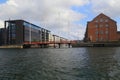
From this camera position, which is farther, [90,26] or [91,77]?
[90,26]

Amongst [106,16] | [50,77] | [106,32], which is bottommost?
[50,77]

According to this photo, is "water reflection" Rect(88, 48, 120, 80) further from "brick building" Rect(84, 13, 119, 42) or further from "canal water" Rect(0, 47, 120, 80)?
"brick building" Rect(84, 13, 119, 42)

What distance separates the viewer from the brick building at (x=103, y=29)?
14662 centimetres

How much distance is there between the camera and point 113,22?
147000 millimetres

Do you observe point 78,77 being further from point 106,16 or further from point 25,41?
point 25,41

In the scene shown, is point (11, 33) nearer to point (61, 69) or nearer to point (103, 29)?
point (103, 29)

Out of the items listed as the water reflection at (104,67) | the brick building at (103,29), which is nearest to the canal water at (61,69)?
the water reflection at (104,67)

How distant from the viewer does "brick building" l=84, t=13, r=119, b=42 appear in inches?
5773

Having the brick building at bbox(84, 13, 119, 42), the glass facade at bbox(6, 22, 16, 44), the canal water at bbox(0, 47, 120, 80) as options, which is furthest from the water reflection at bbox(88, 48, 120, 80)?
the glass facade at bbox(6, 22, 16, 44)

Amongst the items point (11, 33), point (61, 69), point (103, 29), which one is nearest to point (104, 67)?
point (61, 69)

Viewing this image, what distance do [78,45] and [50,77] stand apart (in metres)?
135

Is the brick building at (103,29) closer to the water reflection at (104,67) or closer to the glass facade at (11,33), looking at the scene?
the glass facade at (11,33)

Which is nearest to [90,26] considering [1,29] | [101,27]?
[101,27]

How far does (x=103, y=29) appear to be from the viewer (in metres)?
148
